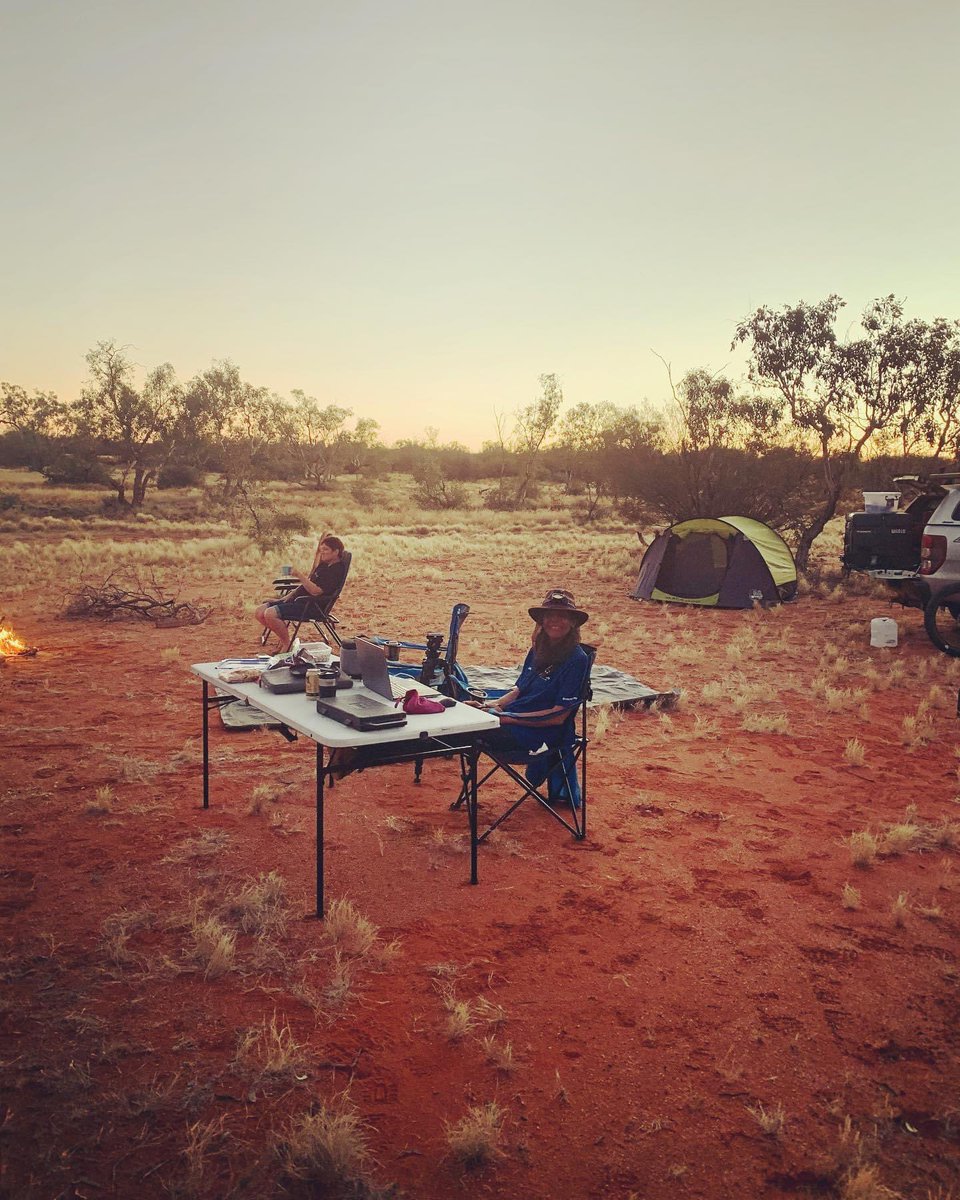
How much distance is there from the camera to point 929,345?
15.1 meters

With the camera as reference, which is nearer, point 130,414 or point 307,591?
point 307,591

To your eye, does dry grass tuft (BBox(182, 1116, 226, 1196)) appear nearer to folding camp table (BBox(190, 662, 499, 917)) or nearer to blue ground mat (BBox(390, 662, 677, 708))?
folding camp table (BBox(190, 662, 499, 917))

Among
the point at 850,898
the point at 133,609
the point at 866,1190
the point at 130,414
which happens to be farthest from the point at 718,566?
the point at 130,414

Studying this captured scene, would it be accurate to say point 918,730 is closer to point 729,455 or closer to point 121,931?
point 121,931

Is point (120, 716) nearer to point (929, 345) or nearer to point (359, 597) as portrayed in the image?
point (359, 597)

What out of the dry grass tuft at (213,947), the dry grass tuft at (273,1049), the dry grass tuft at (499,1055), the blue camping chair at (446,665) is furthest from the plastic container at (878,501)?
the dry grass tuft at (273,1049)

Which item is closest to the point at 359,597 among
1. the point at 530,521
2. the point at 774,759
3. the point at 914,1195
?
the point at 774,759

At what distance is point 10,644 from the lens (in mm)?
10133

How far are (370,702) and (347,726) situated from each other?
280 mm

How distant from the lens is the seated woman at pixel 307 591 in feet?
30.7

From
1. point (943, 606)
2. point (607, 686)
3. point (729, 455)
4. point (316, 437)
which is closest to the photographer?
point (607, 686)

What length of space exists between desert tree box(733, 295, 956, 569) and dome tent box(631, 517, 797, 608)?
2517 millimetres

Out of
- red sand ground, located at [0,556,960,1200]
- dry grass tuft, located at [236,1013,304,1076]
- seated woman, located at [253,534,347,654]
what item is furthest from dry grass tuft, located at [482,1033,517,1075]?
seated woman, located at [253,534,347,654]

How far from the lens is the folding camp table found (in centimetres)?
388
